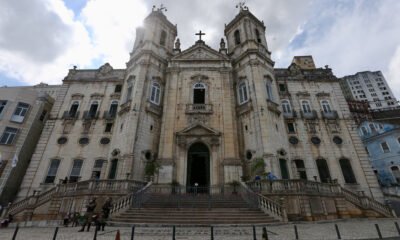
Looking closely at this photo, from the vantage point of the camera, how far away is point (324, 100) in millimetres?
27703

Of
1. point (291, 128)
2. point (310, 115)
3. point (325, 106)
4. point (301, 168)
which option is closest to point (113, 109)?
point (291, 128)

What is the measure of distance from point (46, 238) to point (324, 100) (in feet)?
101

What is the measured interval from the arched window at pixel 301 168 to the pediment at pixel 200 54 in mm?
15377

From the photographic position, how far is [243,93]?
81.4 feet

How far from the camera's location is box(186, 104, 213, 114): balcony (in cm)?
2323

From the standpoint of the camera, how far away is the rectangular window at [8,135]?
22564mm

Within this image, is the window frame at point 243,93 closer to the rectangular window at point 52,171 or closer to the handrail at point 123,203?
the handrail at point 123,203

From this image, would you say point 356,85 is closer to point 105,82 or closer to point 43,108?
point 105,82

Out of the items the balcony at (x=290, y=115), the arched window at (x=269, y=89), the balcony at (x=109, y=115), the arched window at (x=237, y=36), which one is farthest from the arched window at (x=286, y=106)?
the balcony at (x=109, y=115)

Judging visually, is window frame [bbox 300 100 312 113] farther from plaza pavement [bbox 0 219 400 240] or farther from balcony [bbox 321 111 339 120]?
plaza pavement [bbox 0 219 400 240]

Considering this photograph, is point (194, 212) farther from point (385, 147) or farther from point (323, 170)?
point (385, 147)

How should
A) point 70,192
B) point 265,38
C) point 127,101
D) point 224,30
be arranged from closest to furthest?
1. point 70,192
2. point 127,101
3. point 265,38
4. point 224,30

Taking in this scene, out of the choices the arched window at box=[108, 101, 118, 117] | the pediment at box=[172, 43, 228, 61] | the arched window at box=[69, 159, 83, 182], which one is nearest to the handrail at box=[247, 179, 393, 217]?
the pediment at box=[172, 43, 228, 61]

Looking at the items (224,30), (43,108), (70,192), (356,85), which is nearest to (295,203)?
(70,192)
